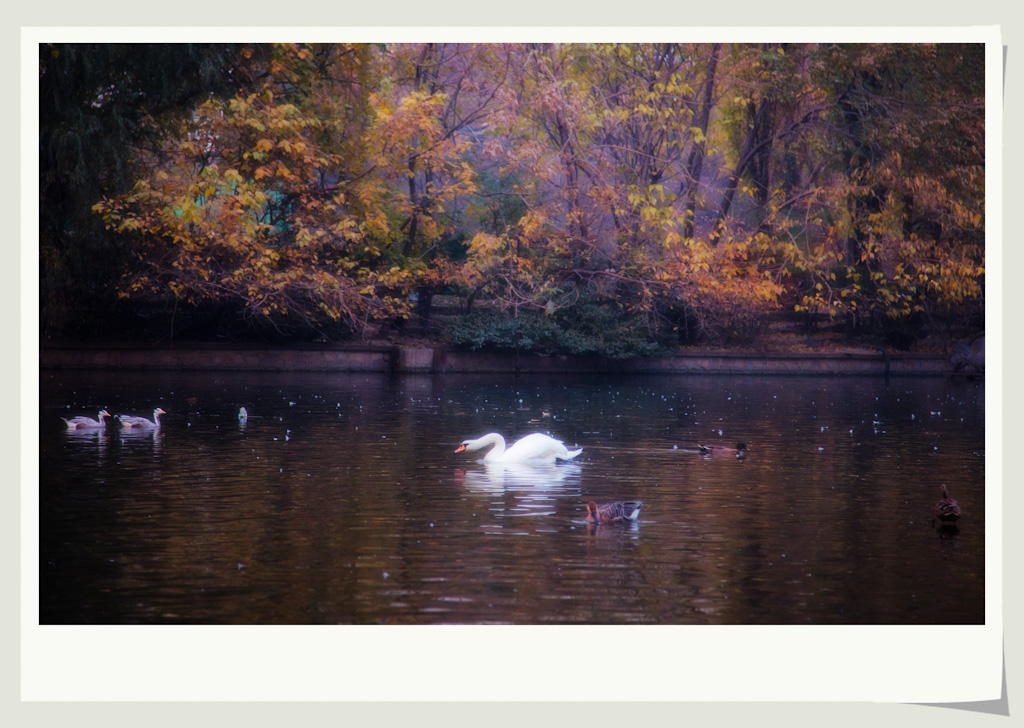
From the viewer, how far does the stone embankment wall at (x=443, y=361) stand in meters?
23.5

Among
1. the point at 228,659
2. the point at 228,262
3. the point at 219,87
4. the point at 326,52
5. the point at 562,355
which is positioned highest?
the point at 326,52

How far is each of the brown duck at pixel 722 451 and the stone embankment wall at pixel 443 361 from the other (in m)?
13.8

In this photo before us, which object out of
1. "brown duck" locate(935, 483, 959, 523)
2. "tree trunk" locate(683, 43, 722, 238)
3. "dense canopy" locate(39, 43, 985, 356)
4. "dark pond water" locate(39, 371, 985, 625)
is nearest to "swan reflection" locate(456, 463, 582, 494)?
"dark pond water" locate(39, 371, 985, 625)

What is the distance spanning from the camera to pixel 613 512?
841cm

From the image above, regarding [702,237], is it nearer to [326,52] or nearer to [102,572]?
[326,52]

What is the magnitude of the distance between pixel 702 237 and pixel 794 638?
21.9 metres

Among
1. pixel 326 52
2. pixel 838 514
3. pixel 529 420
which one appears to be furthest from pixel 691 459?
pixel 326 52

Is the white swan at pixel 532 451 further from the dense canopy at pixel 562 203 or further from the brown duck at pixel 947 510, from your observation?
the dense canopy at pixel 562 203

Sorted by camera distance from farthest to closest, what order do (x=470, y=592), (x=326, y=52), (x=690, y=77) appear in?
(x=690, y=77), (x=326, y=52), (x=470, y=592)

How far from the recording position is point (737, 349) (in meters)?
28.0

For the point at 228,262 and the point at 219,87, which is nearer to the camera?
the point at 219,87

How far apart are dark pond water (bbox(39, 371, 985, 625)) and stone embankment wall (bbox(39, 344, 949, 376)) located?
287 inches

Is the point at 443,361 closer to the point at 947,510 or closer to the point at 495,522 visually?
the point at 495,522

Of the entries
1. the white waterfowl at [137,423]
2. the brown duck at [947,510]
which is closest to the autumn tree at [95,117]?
the white waterfowl at [137,423]
